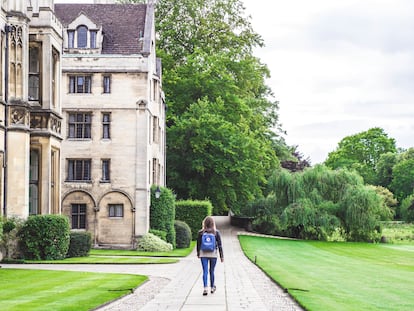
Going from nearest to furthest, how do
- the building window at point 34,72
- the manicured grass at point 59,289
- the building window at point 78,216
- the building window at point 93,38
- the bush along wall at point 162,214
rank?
the manicured grass at point 59,289, the building window at point 34,72, the building window at point 78,216, the bush along wall at point 162,214, the building window at point 93,38

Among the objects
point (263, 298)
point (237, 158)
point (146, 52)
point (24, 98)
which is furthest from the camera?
point (237, 158)

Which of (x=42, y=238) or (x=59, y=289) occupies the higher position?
(x=42, y=238)

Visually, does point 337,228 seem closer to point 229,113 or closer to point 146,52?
point 229,113

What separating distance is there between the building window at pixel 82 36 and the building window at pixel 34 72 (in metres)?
13.8

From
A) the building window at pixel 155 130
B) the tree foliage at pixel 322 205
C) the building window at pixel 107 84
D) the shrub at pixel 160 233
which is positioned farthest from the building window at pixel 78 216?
the tree foliage at pixel 322 205

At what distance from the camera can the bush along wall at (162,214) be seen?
47.4 meters

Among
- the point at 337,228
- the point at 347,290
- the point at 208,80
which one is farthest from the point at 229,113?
the point at 347,290

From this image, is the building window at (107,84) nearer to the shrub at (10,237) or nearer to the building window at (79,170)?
the building window at (79,170)

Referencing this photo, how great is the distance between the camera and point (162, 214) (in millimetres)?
47594

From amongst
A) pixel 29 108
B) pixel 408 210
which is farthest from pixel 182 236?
pixel 408 210

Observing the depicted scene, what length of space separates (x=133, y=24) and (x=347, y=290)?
31.0 meters

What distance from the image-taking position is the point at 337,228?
6247 centimetres

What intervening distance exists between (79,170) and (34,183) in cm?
1360

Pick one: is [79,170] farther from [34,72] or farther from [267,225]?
[267,225]
